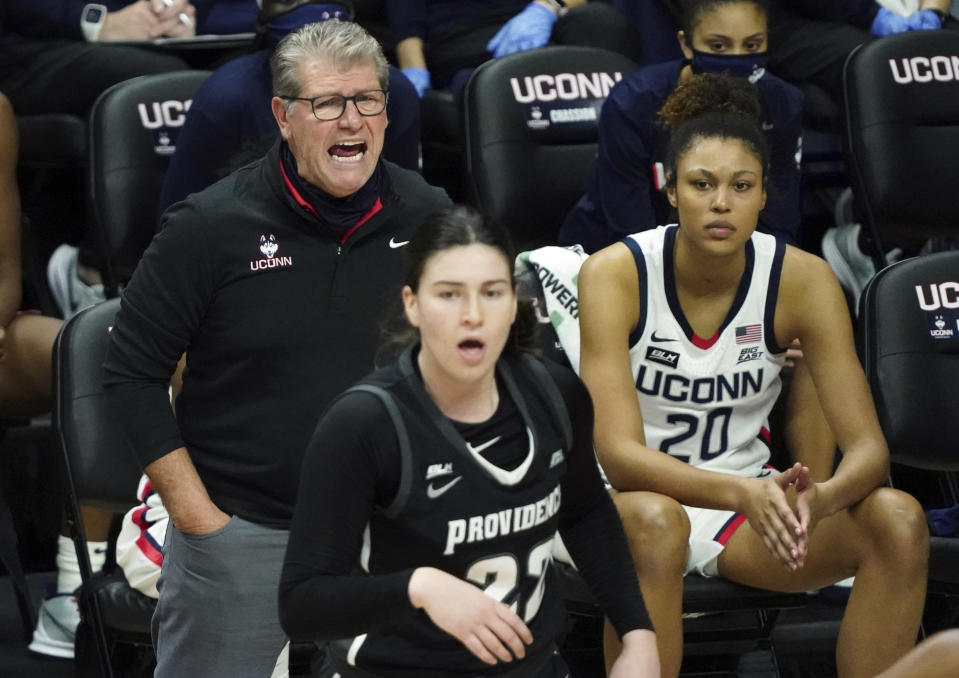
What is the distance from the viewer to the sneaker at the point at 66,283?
449cm

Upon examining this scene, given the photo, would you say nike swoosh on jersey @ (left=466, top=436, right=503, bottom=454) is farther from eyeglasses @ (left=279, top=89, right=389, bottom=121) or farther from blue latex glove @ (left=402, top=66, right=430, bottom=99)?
blue latex glove @ (left=402, top=66, right=430, bottom=99)

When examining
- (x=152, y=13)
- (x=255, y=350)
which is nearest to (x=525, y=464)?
(x=255, y=350)

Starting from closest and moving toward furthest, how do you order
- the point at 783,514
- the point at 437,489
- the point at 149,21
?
the point at 437,489, the point at 783,514, the point at 149,21

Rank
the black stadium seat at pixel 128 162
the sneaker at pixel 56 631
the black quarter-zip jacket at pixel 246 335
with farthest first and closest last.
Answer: the black stadium seat at pixel 128 162
the sneaker at pixel 56 631
the black quarter-zip jacket at pixel 246 335

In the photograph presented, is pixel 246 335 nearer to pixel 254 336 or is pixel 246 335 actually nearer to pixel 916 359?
pixel 254 336

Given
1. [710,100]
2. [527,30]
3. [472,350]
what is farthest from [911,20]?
[472,350]

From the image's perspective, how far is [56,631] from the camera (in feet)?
12.6

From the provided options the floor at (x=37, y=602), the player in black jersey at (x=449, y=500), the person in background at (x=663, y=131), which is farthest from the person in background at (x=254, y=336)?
the person in background at (x=663, y=131)

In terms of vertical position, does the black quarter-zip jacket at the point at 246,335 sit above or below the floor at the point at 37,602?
above

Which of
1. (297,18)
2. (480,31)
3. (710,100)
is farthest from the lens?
(480,31)

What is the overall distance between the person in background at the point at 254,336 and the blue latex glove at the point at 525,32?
80.8 inches

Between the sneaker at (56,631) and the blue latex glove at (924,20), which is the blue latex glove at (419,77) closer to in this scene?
the blue latex glove at (924,20)

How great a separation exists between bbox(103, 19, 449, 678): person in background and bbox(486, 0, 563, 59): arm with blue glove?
6.73ft

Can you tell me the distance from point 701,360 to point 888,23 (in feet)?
6.94
